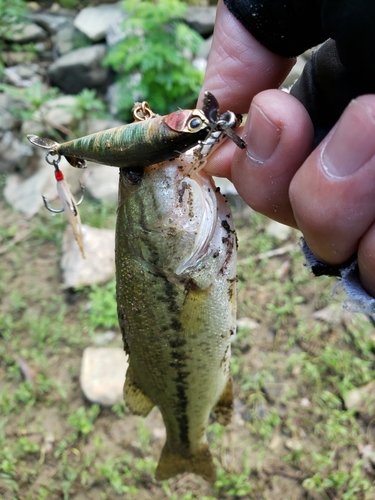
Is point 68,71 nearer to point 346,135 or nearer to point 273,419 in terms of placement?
point 273,419

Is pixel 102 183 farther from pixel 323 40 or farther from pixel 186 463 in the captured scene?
pixel 323 40

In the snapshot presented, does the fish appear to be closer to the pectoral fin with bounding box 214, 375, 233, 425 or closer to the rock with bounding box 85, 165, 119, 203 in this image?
the pectoral fin with bounding box 214, 375, 233, 425

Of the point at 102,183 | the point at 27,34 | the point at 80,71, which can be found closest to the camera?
the point at 102,183

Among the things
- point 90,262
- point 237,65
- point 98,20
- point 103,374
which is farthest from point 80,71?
point 237,65

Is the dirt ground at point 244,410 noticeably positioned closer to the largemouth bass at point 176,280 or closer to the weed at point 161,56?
the largemouth bass at point 176,280

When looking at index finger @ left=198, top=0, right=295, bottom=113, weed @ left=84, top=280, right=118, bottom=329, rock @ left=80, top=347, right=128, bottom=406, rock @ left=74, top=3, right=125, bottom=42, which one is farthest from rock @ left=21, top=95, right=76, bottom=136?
index finger @ left=198, top=0, right=295, bottom=113

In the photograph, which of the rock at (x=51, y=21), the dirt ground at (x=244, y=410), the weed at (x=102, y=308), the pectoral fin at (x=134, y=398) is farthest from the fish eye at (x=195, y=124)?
the rock at (x=51, y=21)
